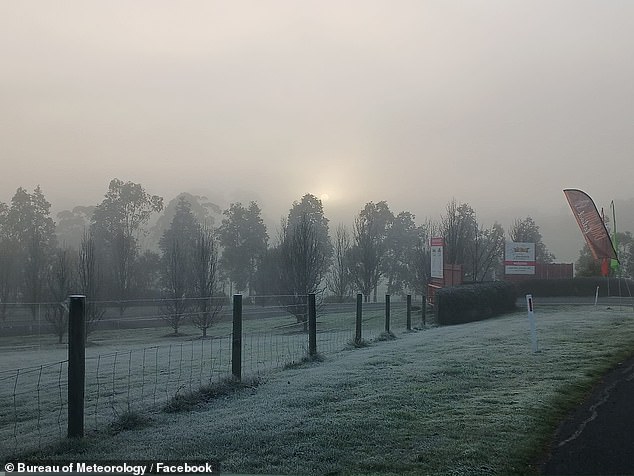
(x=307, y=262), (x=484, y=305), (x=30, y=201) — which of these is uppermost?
(x=30, y=201)

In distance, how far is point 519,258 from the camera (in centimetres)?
4391

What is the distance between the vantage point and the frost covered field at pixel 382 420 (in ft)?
19.4

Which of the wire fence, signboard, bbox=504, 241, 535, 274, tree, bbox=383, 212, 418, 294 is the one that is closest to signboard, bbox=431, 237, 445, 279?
signboard, bbox=504, 241, 535, 274

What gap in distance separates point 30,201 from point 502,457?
2285 inches

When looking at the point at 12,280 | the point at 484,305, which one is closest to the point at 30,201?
the point at 12,280

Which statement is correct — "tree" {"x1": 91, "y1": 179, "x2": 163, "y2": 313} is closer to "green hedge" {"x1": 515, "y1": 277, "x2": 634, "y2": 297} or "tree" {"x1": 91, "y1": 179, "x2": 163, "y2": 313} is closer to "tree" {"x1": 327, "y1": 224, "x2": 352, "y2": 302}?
"tree" {"x1": 327, "y1": 224, "x2": 352, "y2": 302}

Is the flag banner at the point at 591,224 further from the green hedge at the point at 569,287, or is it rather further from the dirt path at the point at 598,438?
the dirt path at the point at 598,438

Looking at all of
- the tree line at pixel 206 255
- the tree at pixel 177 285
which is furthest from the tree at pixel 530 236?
the tree at pixel 177 285

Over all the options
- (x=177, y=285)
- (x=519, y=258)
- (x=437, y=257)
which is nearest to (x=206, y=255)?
(x=177, y=285)

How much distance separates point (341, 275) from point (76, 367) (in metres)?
50.5

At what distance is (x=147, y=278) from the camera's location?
54.5m

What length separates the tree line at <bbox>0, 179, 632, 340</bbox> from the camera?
35.1m

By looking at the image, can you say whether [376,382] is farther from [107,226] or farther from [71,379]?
[107,226]

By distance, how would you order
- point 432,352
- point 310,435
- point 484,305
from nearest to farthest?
point 310,435, point 432,352, point 484,305
